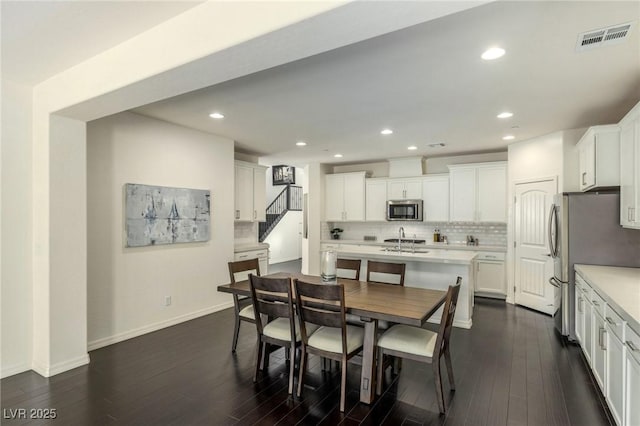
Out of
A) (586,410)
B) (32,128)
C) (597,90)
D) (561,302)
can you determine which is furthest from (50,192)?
(561,302)

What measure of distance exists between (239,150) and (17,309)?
398 cm

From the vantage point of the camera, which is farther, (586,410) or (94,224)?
(94,224)

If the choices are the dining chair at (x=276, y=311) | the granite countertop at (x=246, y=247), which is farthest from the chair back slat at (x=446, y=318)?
the granite countertop at (x=246, y=247)

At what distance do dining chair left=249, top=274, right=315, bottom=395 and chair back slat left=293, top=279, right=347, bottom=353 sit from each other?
0.10 metres

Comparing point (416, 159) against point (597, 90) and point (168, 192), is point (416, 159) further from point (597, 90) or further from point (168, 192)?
point (168, 192)

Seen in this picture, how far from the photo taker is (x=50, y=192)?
3.04 m

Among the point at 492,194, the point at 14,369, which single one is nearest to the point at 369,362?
the point at 14,369

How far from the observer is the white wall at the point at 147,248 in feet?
12.2

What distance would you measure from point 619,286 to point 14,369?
5278mm

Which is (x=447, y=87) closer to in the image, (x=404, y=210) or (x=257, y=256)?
(x=404, y=210)

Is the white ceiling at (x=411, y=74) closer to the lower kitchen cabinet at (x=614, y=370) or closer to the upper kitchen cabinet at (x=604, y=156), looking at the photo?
the upper kitchen cabinet at (x=604, y=156)

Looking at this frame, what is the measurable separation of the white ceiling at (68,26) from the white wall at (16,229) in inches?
18.3

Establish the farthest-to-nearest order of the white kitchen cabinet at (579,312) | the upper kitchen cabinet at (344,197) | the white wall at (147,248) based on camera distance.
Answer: the upper kitchen cabinet at (344,197) < the white wall at (147,248) < the white kitchen cabinet at (579,312)

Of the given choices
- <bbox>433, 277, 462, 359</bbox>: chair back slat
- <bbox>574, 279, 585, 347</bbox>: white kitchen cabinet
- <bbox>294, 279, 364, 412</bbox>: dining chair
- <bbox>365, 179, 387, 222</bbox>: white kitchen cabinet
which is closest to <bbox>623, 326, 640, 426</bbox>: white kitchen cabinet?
<bbox>433, 277, 462, 359</bbox>: chair back slat
